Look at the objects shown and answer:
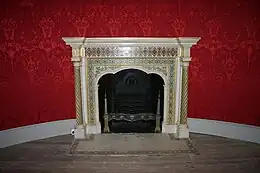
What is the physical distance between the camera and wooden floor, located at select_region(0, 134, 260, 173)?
10.8 feet

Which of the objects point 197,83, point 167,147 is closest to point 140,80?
point 197,83

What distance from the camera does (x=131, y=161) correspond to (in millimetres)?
3498

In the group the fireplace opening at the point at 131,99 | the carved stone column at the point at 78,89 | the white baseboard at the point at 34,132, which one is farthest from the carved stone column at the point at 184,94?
the white baseboard at the point at 34,132

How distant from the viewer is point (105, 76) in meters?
4.59

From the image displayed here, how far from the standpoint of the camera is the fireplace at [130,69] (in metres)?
4.08

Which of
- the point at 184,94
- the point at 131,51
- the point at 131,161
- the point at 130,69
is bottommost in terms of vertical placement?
the point at 131,161

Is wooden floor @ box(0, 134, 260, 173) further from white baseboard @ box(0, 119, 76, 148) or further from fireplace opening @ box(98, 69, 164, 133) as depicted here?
fireplace opening @ box(98, 69, 164, 133)

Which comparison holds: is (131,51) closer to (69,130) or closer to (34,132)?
(69,130)

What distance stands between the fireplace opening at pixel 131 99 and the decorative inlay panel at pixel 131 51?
1.40 feet

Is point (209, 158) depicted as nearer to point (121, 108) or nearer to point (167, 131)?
point (167, 131)

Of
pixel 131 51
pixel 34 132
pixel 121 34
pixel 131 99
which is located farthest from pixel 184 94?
pixel 34 132

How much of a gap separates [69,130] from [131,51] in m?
1.84

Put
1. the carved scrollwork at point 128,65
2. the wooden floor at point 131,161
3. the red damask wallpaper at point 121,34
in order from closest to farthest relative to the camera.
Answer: the wooden floor at point 131,161, the red damask wallpaper at point 121,34, the carved scrollwork at point 128,65

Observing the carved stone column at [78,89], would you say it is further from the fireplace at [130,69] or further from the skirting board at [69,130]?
the skirting board at [69,130]
